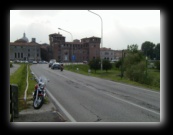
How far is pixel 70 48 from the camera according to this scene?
429ft

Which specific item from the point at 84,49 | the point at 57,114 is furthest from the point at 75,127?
the point at 84,49

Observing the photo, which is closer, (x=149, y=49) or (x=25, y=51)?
(x=25, y=51)

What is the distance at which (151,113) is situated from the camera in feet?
34.6

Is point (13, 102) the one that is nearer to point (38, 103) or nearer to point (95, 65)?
point (38, 103)

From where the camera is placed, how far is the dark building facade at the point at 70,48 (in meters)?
125

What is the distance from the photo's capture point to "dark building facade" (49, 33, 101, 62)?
412 ft

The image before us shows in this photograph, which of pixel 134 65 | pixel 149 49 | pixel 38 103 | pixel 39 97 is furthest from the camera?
pixel 149 49

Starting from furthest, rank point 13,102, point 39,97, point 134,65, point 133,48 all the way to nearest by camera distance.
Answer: point 133,48 < point 134,65 < point 39,97 < point 13,102

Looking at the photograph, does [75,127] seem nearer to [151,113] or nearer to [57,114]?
[57,114]

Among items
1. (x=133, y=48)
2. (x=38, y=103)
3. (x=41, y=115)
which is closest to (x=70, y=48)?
(x=133, y=48)

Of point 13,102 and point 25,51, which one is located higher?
point 25,51

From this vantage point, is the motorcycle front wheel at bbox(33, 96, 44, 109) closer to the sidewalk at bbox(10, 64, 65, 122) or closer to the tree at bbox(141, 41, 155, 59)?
the sidewalk at bbox(10, 64, 65, 122)

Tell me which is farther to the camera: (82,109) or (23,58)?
(23,58)
